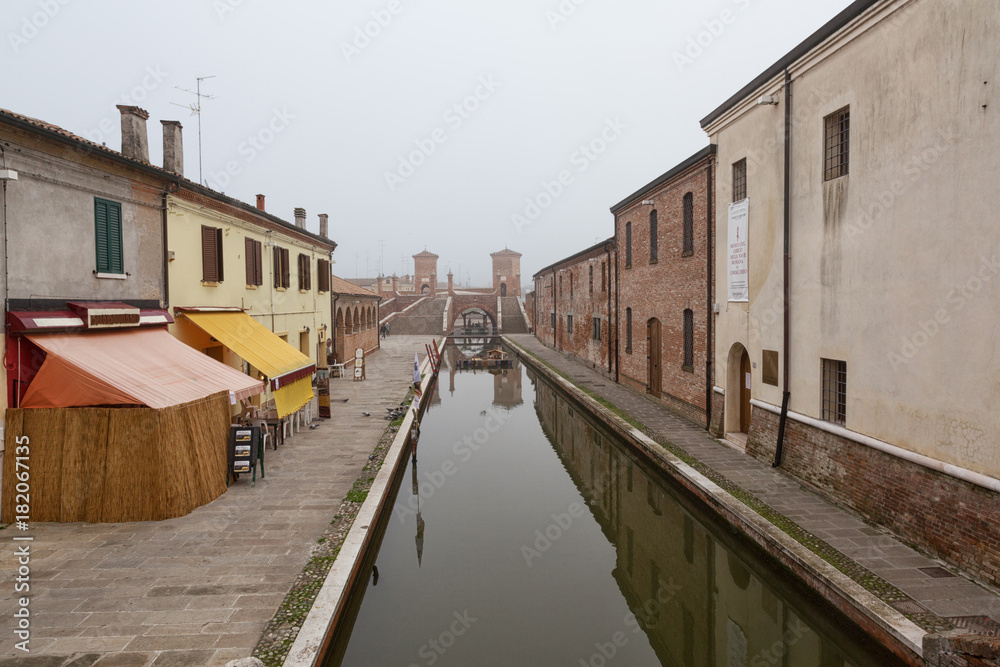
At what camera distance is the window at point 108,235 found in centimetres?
895

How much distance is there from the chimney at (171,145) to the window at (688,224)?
11.6m

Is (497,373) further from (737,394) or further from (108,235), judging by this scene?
(108,235)

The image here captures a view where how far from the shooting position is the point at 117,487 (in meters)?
7.75

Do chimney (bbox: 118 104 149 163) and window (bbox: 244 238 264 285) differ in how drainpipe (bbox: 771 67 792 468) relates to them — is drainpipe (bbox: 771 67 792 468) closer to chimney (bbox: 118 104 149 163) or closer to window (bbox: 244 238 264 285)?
chimney (bbox: 118 104 149 163)

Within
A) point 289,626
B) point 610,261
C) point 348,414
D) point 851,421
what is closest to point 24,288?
point 289,626

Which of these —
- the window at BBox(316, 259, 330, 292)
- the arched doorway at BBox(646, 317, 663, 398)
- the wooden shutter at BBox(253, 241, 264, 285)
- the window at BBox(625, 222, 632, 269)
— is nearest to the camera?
the wooden shutter at BBox(253, 241, 264, 285)

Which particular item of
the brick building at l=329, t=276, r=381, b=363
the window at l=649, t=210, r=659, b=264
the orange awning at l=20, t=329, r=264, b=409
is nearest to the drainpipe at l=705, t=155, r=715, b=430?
the window at l=649, t=210, r=659, b=264

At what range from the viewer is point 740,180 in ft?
39.0

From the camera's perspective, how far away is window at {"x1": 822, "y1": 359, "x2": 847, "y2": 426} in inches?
341

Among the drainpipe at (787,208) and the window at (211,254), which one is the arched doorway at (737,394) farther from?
the window at (211,254)

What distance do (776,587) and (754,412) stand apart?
4.61 m

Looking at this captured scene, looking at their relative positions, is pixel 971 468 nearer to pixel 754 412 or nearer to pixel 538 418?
pixel 754 412

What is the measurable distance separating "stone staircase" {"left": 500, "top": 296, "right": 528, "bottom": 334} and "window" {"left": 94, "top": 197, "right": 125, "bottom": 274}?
143 feet

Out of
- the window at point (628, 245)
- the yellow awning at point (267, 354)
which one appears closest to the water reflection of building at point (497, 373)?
the window at point (628, 245)
